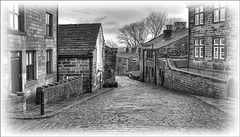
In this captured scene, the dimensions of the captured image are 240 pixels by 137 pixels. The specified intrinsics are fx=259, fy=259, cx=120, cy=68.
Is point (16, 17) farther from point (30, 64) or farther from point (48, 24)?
point (48, 24)

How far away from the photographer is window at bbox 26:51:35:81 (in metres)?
14.3

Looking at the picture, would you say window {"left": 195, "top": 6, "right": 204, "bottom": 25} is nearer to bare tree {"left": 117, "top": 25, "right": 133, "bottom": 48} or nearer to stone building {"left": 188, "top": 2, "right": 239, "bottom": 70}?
stone building {"left": 188, "top": 2, "right": 239, "bottom": 70}

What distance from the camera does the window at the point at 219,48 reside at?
21.2m

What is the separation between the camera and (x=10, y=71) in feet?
39.3

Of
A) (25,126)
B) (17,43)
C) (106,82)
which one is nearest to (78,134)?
(25,126)

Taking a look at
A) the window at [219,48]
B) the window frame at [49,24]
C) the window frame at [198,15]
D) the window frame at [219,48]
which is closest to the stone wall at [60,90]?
the window frame at [49,24]

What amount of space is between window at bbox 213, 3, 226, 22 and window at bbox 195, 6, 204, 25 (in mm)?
2018

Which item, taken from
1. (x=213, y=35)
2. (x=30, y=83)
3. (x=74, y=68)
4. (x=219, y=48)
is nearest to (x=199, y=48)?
(x=213, y=35)

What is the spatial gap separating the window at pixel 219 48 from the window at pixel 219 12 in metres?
1.70

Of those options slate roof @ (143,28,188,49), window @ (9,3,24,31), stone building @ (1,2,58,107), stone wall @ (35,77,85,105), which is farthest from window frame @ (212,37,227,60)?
window @ (9,3,24,31)

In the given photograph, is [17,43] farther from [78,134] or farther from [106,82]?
[106,82]

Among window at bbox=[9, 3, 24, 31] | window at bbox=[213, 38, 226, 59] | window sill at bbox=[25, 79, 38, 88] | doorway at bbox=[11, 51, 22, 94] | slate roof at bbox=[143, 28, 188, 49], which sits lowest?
window sill at bbox=[25, 79, 38, 88]

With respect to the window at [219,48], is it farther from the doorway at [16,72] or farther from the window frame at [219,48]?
the doorway at [16,72]

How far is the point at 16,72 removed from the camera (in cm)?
1283
